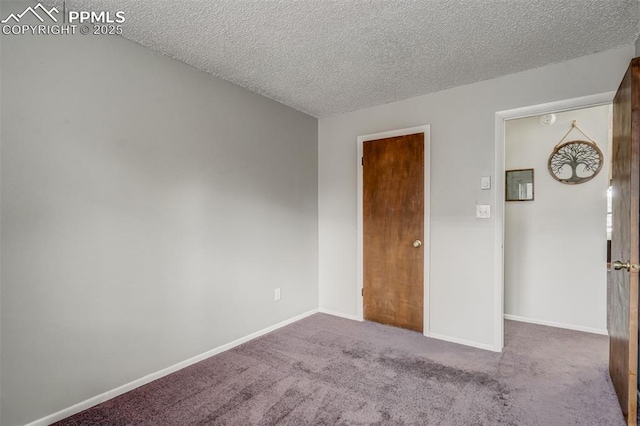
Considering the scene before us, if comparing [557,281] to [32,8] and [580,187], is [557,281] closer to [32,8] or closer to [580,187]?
[580,187]

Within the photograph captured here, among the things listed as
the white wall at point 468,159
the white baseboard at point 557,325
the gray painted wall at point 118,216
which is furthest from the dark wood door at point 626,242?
the gray painted wall at point 118,216

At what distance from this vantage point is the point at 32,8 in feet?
5.84

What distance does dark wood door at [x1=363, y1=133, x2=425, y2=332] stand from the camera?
10.7 ft

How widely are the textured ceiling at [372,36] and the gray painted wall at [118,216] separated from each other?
0.32m

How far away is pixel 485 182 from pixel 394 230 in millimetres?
986

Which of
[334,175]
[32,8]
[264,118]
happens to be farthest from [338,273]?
[32,8]

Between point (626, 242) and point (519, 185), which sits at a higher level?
point (519, 185)

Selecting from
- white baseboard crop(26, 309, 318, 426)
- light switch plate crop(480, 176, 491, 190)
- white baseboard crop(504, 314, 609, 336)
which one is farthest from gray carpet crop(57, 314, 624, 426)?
light switch plate crop(480, 176, 491, 190)

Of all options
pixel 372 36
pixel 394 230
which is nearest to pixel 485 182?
pixel 394 230

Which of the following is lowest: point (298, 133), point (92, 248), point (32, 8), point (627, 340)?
point (627, 340)

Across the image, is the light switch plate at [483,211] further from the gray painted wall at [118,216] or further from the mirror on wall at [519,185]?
the gray painted wall at [118,216]

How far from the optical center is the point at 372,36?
2162 millimetres

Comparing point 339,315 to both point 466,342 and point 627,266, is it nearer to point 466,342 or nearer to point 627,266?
point 466,342

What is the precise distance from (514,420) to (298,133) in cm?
312
